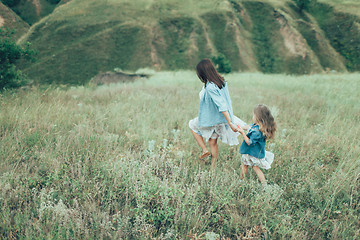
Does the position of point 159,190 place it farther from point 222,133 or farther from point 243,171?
point 222,133

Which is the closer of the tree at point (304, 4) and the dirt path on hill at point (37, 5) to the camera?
the tree at point (304, 4)

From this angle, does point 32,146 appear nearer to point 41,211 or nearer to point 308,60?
point 41,211

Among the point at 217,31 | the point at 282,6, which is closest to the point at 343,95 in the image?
the point at 217,31

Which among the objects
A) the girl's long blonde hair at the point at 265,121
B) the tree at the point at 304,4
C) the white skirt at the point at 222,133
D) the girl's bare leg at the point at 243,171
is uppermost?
the tree at the point at 304,4

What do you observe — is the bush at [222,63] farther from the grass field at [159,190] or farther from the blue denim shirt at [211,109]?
the blue denim shirt at [211,109]

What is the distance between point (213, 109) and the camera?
359cm

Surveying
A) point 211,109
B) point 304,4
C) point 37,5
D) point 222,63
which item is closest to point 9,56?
point 211,109

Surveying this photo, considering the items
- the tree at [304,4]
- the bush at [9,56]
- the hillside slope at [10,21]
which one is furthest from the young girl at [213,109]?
the tree at [304,4]

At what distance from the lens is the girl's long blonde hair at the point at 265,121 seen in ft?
9.84

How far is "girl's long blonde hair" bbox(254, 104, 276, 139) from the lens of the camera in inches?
118

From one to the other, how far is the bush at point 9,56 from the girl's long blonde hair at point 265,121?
9.01m

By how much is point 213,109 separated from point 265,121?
949 mm

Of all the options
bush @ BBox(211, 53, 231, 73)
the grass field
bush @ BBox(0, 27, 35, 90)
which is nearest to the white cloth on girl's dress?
the grass field

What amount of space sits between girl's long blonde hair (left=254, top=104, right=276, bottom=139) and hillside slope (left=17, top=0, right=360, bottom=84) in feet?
142
